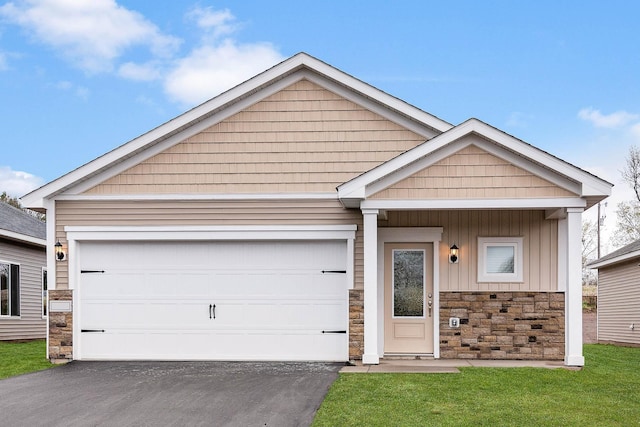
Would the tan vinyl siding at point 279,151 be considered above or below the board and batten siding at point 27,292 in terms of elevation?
above

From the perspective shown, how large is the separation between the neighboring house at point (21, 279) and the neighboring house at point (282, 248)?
6.38 metres

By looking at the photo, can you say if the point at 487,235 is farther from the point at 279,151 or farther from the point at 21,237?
the point at 21,237

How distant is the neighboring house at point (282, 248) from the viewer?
1004 centimetres

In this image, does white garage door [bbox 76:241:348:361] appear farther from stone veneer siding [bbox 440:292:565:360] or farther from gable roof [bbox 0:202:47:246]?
gable roof [bbox 0:202:47:246]

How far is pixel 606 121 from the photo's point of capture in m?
29.1

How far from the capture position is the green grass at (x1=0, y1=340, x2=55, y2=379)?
9633 millimetres

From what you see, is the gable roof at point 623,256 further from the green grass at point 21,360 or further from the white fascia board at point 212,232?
the green grass at point 21,360

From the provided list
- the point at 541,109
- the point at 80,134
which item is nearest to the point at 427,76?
the point at 541,109

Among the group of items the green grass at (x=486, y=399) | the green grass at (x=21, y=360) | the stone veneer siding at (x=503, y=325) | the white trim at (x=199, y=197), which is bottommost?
the green grass at (x=21, y=360)

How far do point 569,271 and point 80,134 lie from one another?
18.1 meters

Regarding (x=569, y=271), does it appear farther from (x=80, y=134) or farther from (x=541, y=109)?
(x=80, y=134)

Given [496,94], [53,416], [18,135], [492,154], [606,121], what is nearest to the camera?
[53,416]

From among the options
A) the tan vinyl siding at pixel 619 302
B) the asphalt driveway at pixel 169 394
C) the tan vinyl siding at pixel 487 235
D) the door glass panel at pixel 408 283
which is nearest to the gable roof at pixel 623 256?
the tan vinyl siding at pixel 619 302

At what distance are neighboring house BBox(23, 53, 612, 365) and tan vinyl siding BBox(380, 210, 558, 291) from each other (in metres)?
0.02
